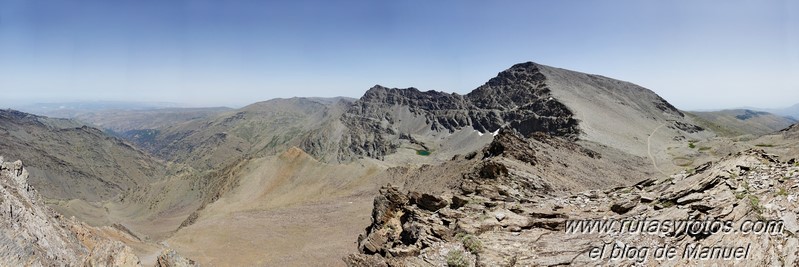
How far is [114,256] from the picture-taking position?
17.3 m

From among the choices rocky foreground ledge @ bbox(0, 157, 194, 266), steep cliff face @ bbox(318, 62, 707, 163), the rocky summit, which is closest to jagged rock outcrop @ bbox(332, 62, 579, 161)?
steep cliff face @ bbox(318, 62, 707, 163)

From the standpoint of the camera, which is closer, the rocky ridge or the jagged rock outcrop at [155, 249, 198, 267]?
the rocky ridge

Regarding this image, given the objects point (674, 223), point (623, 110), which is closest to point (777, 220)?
point (674, 223)

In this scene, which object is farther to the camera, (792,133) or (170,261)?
(792,133)

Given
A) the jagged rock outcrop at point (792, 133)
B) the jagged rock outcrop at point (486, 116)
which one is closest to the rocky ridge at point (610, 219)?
the jagged rock outcrop at point (792, 133)

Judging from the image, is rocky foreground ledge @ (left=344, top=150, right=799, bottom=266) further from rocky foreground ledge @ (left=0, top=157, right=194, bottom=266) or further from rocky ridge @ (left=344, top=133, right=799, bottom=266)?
rocky foreground ledge @ (left=0, top=157, right=194, bottom=266)

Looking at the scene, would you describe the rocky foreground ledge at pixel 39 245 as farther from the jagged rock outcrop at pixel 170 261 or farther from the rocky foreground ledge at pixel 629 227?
the rocky foreground ledge at pixel 629 227

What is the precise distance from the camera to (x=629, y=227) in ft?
44.5

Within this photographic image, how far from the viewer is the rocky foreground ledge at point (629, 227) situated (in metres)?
10.3

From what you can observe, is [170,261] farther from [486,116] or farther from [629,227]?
[486,116]

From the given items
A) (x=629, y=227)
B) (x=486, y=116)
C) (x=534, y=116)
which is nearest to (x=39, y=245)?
(x=629, y=227)

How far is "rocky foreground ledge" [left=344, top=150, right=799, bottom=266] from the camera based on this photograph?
10305 millimetres

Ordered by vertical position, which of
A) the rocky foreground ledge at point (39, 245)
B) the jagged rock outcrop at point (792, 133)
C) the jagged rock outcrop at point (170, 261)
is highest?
the jagged rock outcrop at point (792, 133)

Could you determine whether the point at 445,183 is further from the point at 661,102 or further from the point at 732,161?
the point at 661,102
